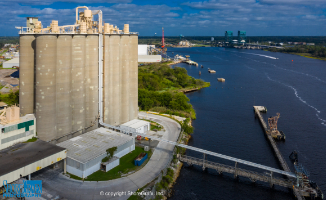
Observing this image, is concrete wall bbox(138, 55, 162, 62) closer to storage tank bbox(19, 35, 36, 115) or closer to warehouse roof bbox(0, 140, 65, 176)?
storage tank bbox(19, 35, 36, 115)

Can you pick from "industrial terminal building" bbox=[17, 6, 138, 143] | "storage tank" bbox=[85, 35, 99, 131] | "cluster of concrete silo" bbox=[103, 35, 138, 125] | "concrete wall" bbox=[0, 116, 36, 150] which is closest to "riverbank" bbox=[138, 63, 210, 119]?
"cluster of concrete silo" bbox=[103, 35, 138, 125]

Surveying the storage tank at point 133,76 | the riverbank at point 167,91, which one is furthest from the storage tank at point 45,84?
the riverbank at point 167,91

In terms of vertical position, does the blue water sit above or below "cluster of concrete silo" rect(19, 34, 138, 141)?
below

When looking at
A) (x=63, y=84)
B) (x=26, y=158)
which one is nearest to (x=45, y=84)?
(x=63, y=84)

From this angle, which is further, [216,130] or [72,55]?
[216,130]

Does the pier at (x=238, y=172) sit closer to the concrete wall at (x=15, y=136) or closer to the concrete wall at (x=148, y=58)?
the concrete wall at (x=15, y=136)

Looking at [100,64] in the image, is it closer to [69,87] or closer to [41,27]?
[69,87]

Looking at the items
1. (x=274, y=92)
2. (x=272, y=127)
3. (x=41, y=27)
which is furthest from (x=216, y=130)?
(x=274, y=92)
